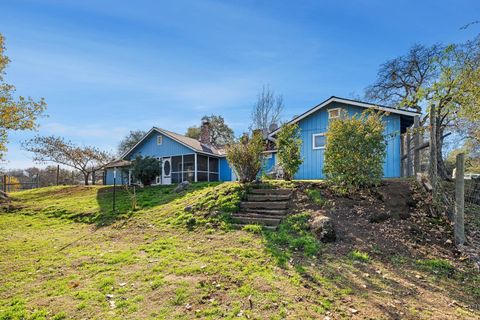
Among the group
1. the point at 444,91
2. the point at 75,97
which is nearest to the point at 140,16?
the point at 75,97

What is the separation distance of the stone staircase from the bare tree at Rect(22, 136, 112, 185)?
22267mm

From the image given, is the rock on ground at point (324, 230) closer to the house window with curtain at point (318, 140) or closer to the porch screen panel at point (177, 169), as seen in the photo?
the house window with curtain at point (318, 140)

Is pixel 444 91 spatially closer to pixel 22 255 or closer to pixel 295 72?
pixel 295 72

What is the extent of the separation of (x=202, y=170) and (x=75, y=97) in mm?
9949

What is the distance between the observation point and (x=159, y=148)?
21.7m

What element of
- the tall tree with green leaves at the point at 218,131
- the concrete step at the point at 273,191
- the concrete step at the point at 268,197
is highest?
the tall tree with green leaves at the point at 218,131

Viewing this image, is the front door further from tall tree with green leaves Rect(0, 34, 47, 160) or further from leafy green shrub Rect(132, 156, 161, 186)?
tall tree with green leaves Rect(0, 34, 47, 160)

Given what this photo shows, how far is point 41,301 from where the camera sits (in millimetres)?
3824

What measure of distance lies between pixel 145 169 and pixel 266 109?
16.0 metres

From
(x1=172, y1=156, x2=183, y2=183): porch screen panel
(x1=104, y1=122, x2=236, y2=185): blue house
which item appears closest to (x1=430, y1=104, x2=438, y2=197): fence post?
(x1=104, y1=122, x2=236, y2=185): blue house

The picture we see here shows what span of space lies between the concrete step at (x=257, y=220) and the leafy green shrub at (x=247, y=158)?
2331 mm

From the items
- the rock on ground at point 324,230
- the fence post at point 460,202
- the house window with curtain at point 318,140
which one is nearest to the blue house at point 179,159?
the house window with curtain at point 318,140

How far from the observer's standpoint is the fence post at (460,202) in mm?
5379

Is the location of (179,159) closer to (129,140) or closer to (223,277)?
(223,277)
